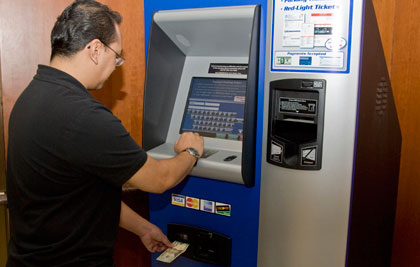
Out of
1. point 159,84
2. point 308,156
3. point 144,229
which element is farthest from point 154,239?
point 308,156

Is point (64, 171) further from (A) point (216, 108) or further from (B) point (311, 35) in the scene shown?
(B) point (311, 35)

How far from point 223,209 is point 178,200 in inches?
10.5

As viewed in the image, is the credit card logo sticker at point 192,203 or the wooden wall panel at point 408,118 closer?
the credit card logo sticker at point 192,203

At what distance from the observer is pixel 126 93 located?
2459mm

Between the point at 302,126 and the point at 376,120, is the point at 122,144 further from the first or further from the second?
the point at 376,120

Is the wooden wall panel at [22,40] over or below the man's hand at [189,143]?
over

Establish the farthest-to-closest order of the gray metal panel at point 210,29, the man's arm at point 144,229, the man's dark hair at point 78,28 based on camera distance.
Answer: the man's arm at point 144,229 < the gray metal panel at point 210,29 < the man's dark hair at point 78,28

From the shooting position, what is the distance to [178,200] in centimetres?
213

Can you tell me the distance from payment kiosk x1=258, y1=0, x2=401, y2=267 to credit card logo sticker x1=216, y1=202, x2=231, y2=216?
0.20 metres

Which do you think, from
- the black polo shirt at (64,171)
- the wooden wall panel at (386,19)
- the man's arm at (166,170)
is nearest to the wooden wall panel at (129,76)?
the man's arm at (166,170)

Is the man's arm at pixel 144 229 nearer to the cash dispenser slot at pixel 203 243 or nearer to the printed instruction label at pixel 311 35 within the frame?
the cash dispenser slot at pixel 203 243

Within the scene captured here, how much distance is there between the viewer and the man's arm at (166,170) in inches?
60.7

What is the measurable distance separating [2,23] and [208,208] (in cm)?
143

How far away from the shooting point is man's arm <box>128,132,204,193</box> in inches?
60.7
